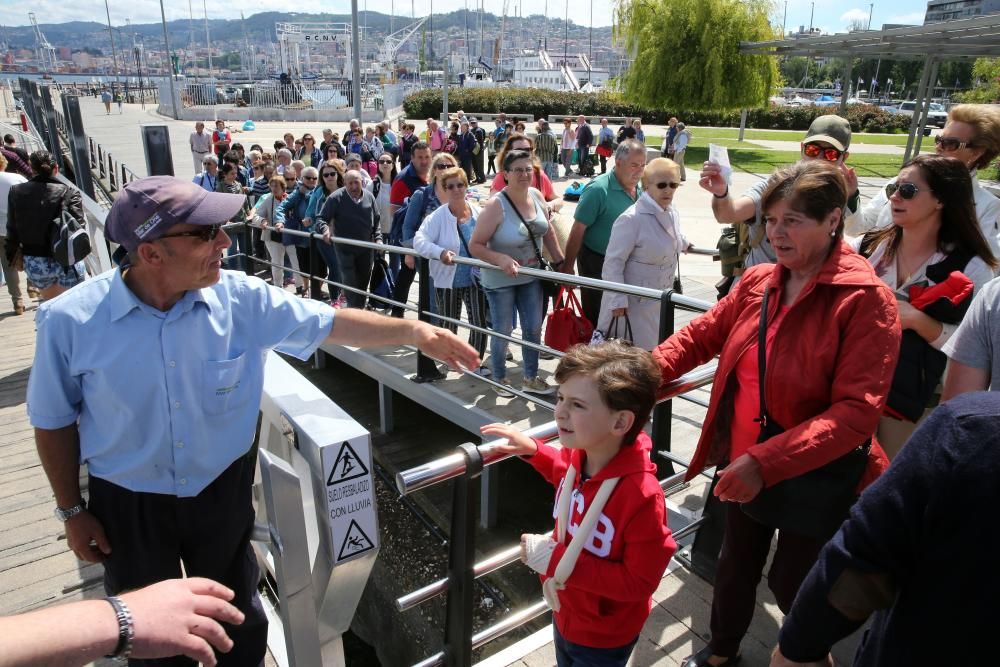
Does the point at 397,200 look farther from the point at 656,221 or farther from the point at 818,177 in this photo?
the point at 818,177

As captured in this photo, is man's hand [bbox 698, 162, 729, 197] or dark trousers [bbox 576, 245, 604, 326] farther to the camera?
dark trousers [bbox 576, 245, 604, 326]

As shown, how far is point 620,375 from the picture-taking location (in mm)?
1756

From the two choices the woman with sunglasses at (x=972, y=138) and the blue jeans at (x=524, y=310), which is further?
the blue jeans at (x=524, y=310)

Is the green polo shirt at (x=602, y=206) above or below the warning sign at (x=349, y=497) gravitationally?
above

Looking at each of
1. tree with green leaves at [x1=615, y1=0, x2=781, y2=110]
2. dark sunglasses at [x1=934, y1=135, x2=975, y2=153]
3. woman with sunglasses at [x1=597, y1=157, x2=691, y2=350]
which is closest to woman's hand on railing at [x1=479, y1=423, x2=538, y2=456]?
woman with sunglasses at [x1=597, y1=157, x2=691, y2=350]

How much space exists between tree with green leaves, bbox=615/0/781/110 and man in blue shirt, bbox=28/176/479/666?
28.6 metres

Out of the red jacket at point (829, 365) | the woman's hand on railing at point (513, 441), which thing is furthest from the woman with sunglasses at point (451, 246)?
the red jacket at point (829, 365)

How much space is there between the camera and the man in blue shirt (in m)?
1.98

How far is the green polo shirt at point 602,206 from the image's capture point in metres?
4.46

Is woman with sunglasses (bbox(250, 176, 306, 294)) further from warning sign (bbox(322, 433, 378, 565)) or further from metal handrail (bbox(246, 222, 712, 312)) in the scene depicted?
warning sign (bbox(322, 433, 378, 565))

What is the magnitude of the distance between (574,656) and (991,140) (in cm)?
310

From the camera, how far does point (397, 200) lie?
22.4 ft

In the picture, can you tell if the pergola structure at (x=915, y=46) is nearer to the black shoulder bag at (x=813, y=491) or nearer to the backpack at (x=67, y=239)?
the black shoulder bag at (x=813, y=491)

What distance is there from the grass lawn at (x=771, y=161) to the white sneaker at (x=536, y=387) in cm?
1805
